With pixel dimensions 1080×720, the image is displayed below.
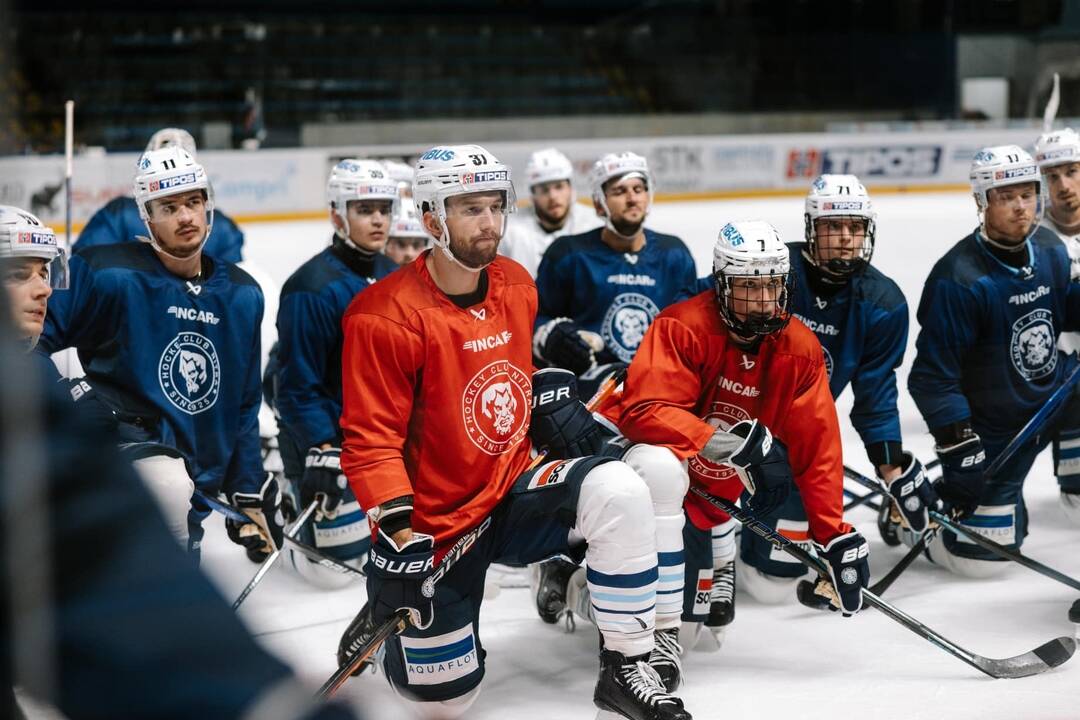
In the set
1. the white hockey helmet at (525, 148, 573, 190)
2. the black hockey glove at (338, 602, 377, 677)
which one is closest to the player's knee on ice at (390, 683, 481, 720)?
the black hockey glove at (338, 602, 377, 677)

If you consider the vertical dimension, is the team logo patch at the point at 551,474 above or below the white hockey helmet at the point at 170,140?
below

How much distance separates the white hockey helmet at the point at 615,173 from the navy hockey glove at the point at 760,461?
119 centimetres

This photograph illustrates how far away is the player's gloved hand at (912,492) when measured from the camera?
2.82m

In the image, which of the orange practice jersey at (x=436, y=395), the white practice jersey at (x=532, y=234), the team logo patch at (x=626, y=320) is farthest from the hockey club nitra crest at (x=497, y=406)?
the white practice jersey at (x=532, y=234)

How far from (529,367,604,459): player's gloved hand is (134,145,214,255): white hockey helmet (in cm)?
90

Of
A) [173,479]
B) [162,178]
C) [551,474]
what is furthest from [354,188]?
[551,474]

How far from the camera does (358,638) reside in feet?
7.60

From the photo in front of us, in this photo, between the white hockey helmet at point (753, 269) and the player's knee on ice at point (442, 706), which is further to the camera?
the white hockey helmet at point (753, 269)

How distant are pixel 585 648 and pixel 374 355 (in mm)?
911

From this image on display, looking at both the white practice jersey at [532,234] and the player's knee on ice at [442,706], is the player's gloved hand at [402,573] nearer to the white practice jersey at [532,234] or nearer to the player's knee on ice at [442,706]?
the player's knee on ice at [442,706]

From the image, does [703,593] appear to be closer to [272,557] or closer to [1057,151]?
[272,557]

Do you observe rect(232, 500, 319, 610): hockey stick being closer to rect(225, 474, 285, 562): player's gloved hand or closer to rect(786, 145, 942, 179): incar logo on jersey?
rect(225, 474, 285, 562): player's gloved hand

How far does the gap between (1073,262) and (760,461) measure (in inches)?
42.9

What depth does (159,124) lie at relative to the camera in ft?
32.7
